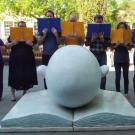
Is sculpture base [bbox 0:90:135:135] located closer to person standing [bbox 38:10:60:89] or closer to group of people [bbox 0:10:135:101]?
group of people [bbox 0:10:135:101]

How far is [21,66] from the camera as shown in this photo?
1160cm

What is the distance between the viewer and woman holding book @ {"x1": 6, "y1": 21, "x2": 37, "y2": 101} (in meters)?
11.4

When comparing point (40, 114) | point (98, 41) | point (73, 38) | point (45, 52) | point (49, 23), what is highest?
point (49, 23)

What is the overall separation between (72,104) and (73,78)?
1.55 feet

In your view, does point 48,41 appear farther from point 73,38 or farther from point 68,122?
point 68,122

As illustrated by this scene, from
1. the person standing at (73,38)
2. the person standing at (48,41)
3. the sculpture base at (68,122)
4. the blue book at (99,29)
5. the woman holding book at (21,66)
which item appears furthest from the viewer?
the woman holding book at (21,66)

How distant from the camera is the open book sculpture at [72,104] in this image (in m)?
8.16

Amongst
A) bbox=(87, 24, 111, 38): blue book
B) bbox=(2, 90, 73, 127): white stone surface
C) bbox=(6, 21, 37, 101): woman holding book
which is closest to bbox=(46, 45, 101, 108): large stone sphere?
bbox=(2, 90, 73, 127): white stone surface

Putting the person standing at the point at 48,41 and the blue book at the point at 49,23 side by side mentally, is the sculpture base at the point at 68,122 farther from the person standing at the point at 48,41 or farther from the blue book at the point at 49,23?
the person standing at the point at 48,41

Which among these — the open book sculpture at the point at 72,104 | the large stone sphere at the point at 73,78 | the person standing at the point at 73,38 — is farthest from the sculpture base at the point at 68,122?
the person standing at the point at 73,38

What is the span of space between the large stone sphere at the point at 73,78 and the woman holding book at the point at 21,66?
2891 mm

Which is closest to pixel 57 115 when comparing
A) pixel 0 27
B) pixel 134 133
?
pixel 134 133

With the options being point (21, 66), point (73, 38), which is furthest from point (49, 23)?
point (21, 66)

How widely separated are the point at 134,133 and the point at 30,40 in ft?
13.3
